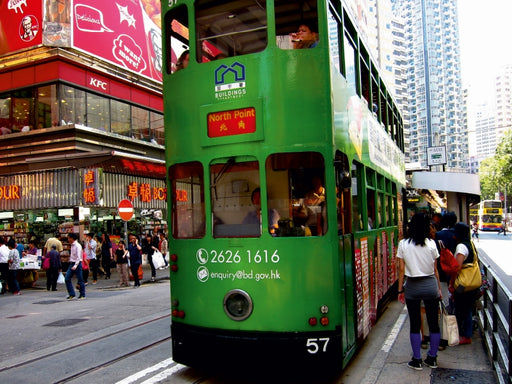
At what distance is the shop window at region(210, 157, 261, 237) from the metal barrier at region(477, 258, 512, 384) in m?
2.47

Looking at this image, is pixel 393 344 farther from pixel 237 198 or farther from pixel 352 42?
pixel 352 42

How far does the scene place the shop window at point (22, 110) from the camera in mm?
18047

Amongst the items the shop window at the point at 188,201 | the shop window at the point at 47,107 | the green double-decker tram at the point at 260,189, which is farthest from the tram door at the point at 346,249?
the shop window at the point at 47,107

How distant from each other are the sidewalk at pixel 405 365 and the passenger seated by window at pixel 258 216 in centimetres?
191

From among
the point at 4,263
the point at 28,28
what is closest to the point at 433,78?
the point at 28,28

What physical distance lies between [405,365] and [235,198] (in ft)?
9.43

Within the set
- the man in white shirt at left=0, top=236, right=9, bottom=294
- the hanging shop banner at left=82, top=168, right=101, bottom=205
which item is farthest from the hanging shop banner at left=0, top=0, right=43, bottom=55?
the man in white shirt at left=0, top=236, right=9, bottom=294

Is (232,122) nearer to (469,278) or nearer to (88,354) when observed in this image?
(469,278)

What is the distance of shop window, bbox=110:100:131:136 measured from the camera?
63.4 ft

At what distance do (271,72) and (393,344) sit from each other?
4145 mm

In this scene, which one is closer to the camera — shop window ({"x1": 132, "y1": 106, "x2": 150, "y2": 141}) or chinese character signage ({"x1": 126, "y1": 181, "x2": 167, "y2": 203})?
chinese character signage ({"x1": 126, "y1": 181, "x2": 167, "y2": 203})

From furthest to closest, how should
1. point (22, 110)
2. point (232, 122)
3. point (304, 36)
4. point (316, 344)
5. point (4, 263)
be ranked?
1. point (22, 110)
2. point (4, 263)
3. point (304, 36)
4. point (232, 122)
5. point (316, 344)

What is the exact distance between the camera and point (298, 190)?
4609 millimetres

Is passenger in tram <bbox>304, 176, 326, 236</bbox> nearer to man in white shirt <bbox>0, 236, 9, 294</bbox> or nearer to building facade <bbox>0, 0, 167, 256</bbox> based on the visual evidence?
man in white shirt <bbox>0, 236, 9, 294</bbox>
